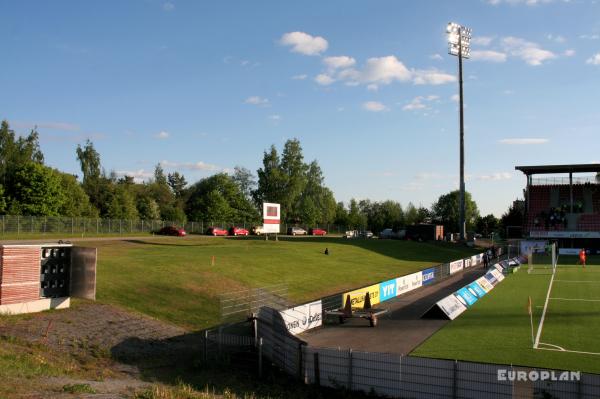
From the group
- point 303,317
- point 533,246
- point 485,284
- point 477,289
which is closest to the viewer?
point 303,317

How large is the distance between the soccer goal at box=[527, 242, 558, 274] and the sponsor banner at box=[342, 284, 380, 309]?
24247mm

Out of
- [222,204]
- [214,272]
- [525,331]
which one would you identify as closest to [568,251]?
[214,272]

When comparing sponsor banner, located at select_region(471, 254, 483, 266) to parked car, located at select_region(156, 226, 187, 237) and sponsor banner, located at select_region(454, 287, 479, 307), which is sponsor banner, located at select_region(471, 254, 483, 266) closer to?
sponsor banner, located at select_region(454, 287, 479, 307)

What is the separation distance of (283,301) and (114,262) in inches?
450

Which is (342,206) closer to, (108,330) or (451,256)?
(451,256)

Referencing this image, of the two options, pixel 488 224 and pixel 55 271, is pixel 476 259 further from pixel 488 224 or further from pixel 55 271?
pixel 488 224

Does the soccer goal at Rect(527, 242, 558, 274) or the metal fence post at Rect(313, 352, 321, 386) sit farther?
the soccer goal at Rect(527, 242, 558, 274)

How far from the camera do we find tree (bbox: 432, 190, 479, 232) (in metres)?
150

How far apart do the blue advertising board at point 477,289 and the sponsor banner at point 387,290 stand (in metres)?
4.69

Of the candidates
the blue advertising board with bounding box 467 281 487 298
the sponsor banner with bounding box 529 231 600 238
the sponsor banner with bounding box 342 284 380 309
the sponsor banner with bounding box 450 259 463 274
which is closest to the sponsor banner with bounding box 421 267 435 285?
the blue advertising board with bounding box 467 281 487 298

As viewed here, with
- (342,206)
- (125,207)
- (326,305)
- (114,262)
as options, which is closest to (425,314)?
(326,305)

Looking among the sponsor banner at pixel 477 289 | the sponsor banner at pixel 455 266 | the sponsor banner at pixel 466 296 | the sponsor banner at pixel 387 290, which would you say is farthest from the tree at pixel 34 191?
the sponsor banner at pixel 466 296

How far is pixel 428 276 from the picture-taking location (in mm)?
40906

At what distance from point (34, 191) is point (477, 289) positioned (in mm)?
59581
